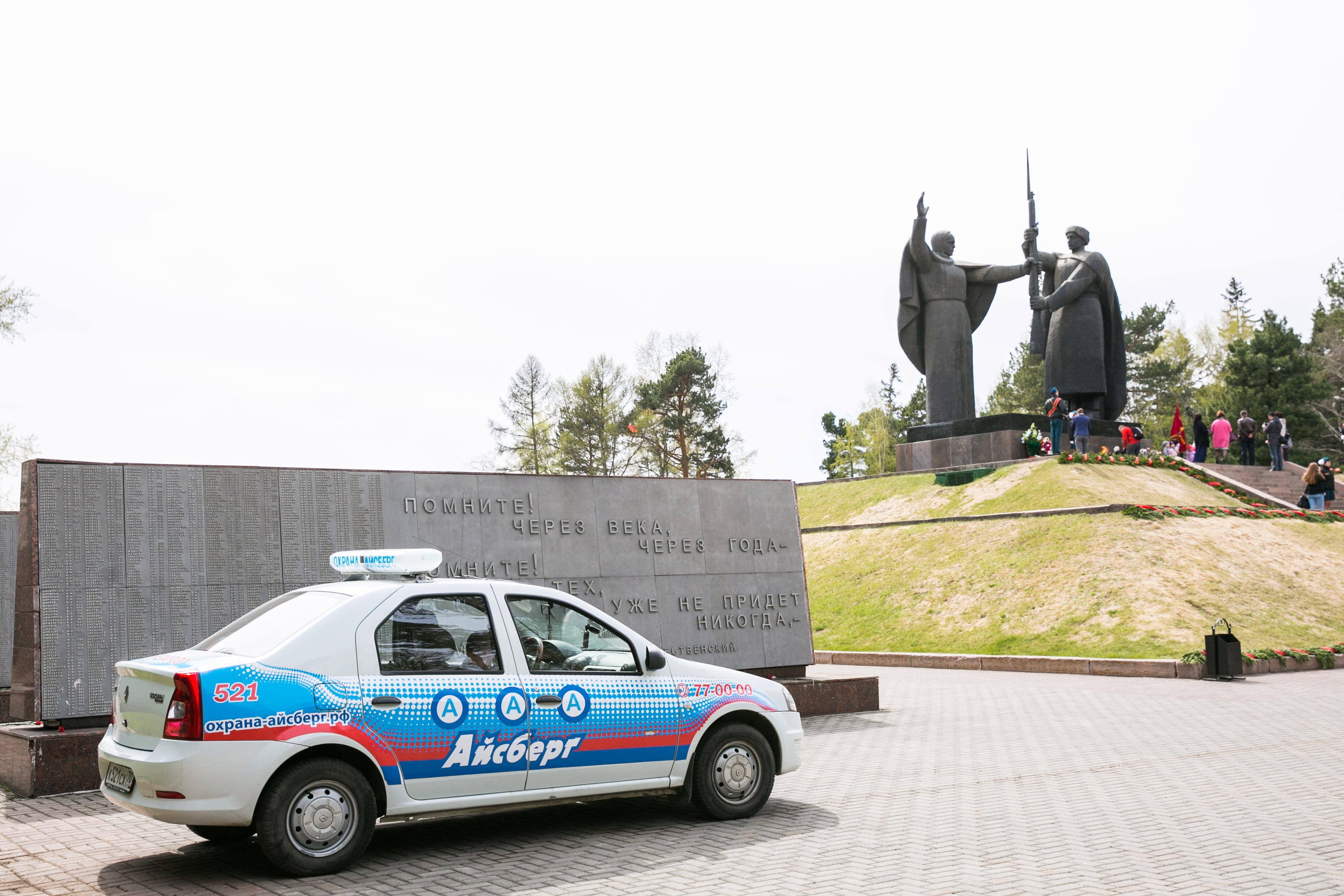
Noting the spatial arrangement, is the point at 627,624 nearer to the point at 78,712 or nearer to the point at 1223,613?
the point at 78,712

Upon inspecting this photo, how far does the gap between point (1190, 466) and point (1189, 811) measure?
2500cm

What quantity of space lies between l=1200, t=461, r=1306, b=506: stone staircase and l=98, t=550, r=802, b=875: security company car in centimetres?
2580

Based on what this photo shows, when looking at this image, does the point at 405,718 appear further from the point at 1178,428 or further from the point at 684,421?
the point at 684,421

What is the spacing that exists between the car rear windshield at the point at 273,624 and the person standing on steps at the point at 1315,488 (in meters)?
27.4

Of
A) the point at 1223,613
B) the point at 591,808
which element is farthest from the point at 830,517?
the point at 591,808

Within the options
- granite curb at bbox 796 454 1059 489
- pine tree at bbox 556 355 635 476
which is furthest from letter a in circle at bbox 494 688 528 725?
pine tree at bbox 556 355 635 476

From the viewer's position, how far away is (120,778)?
5.73m

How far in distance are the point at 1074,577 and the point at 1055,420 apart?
418 inches

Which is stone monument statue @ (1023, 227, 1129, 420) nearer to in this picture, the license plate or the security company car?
the security company car

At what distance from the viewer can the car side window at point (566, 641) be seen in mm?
6449

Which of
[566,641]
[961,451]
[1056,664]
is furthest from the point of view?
[961,451]

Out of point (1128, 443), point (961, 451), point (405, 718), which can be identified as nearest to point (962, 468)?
point (961, 451)

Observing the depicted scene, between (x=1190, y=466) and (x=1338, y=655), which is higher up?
(x=1190, y=466)

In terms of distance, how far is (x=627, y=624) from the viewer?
38.4 feet
